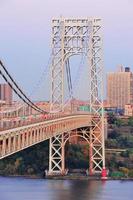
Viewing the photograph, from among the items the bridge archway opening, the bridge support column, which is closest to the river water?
the bridge support column

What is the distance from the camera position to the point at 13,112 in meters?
17.6

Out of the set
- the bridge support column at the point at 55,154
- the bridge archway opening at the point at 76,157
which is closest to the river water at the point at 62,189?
the bridge support column at the point at 55,154

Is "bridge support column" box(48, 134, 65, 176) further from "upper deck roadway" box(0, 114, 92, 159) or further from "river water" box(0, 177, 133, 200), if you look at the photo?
"river water" box(0, 177, 133, 200)

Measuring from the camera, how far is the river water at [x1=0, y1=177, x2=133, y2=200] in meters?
16.4

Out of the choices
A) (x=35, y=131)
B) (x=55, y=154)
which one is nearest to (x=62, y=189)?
(x=35, y=131)

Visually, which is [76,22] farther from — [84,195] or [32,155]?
[84,195]

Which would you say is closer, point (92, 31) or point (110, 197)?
point (110, 197)

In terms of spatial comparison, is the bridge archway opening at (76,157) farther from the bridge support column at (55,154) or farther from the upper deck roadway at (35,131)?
the upper deck roadway at (35,131)

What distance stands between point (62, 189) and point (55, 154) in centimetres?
373

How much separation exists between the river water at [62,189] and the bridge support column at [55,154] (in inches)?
41.4

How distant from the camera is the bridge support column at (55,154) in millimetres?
21172

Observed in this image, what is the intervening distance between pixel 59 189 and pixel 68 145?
5232mm

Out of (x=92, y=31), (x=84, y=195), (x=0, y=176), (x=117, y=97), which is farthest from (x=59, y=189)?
(x=117, y=97)

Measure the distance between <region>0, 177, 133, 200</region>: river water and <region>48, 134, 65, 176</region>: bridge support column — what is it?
1051 millimetres
